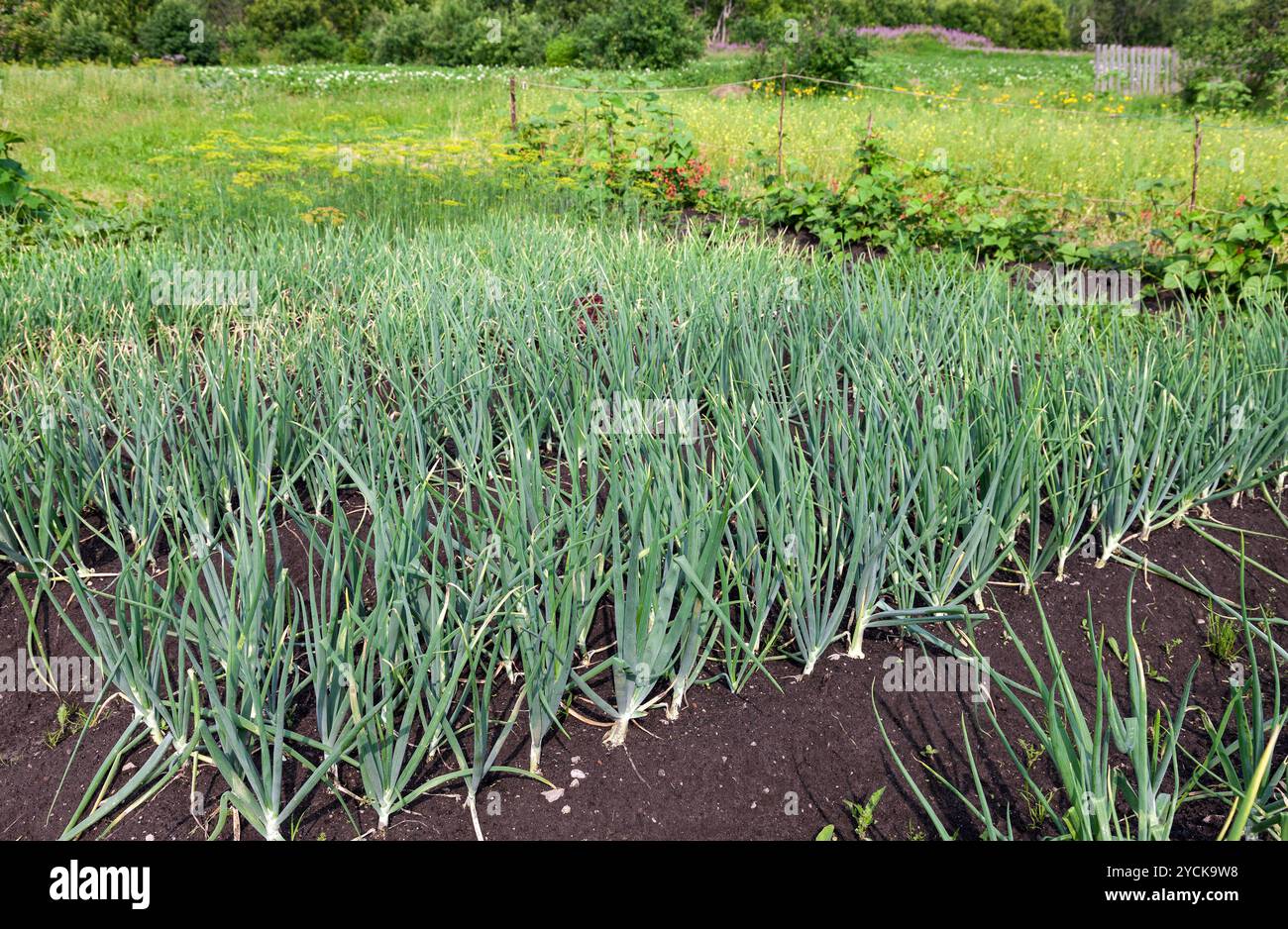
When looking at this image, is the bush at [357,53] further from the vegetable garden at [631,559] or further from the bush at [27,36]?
the vegetable garden at [631,559]

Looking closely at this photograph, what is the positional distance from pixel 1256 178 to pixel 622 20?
1785cm

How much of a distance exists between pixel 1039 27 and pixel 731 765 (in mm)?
36927

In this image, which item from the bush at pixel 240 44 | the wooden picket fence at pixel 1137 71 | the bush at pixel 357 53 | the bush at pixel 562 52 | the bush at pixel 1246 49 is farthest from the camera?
the bush at pixel 357 53

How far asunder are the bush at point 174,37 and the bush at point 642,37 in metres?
10.8

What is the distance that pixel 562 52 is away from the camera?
82.5 feet

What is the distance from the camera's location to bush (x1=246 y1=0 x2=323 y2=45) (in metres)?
30.6

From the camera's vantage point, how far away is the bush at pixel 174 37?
25.5m

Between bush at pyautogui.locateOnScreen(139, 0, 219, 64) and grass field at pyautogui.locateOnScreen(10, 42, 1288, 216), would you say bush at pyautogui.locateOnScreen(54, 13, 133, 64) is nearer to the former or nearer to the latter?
bush at pyautogui.locateOnScreen(139, 0, 219, 64)

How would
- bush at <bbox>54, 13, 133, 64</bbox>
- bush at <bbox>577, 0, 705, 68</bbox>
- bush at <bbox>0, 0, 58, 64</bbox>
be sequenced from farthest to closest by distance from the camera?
bush at <bbox>54, 13, 133, 64</bbox>, bush at <bbox>0, 0, 58, 64</bbox>, bush at <bbox>577, 0, 705, 68</bbox>

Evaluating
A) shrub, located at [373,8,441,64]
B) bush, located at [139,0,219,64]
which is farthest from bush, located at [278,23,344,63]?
bush, located at [139,0,219,64]

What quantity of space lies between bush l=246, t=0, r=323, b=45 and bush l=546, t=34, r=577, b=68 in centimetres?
1036

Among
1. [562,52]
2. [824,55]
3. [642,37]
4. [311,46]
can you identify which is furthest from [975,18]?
[311,46]

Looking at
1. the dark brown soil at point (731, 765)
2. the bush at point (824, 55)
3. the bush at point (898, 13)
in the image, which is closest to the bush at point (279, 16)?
the bush at point (898, 13)
